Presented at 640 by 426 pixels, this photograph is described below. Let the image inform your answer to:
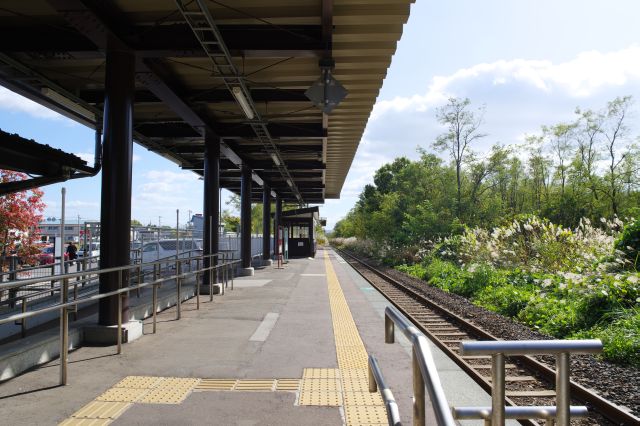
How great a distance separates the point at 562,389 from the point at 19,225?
536 inches

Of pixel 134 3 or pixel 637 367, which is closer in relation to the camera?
pixel 637 367

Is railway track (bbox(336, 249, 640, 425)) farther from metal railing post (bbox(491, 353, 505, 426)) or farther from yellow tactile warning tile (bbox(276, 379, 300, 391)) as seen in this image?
metal railing post (bbox(491, 353, 505, 426))

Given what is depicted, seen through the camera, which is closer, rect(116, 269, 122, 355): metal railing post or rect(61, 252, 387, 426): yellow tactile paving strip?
rect(61, 252, 387, 426): yellow tactile paving strip

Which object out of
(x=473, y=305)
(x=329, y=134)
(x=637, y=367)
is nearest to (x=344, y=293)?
(x=473, y=305)

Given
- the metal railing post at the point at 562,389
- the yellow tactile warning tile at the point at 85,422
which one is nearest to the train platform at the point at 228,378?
the yellow tactile warning tile at the point at 85,422

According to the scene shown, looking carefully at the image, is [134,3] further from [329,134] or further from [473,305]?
→ [473,305]

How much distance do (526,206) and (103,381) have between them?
38.3 meters

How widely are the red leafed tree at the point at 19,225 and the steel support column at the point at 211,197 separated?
4.43 meters

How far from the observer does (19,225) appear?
1269cm

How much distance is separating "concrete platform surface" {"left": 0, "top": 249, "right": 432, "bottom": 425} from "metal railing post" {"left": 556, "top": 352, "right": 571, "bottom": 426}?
1.79 metres

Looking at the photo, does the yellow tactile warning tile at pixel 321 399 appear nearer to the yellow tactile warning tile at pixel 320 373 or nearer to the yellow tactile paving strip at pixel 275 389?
the yellow tactile paving strip at pixel 275 389

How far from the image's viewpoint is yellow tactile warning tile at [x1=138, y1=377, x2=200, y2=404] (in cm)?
430

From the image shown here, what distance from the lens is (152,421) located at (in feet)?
12.5

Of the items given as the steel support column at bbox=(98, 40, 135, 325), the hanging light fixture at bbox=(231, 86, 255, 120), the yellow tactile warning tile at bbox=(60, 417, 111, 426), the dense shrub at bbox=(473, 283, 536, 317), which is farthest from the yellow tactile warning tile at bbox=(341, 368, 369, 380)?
the dense shrub at bbox=(473, 283, 536, 317)
